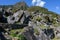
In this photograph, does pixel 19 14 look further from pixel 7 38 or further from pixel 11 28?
pixel 7 38

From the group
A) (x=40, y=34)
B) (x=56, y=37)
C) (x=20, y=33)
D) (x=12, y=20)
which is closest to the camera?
(x=20, y=33)

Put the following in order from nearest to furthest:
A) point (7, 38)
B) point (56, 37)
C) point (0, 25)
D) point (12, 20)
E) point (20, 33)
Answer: point (7, 38) → point (20, 33) → point (0, 25) → point (12, 20) → point (56, 37)

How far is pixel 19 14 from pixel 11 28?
13.8m

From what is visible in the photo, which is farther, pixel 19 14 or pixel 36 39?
pixel 19 14

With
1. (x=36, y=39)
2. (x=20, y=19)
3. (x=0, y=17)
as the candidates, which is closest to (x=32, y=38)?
(x=36, y=39)

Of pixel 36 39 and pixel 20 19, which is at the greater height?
pixel 20 19

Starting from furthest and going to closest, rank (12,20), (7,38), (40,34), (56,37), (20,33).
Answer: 1. (56,37)
2. (12,20)
3. (40,34)
4. (20,33)
5. (7,38)

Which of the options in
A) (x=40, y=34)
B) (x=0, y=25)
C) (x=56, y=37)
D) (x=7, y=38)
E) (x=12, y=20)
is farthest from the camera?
(x=56, y=37)

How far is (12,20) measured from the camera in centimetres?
4184

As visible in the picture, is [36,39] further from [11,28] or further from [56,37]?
[56,37]

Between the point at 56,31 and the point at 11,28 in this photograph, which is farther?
the point at 56,31

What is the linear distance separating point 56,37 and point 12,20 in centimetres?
1076

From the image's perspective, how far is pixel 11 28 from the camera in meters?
33.2

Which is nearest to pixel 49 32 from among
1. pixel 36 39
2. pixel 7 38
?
pixel 36 39
